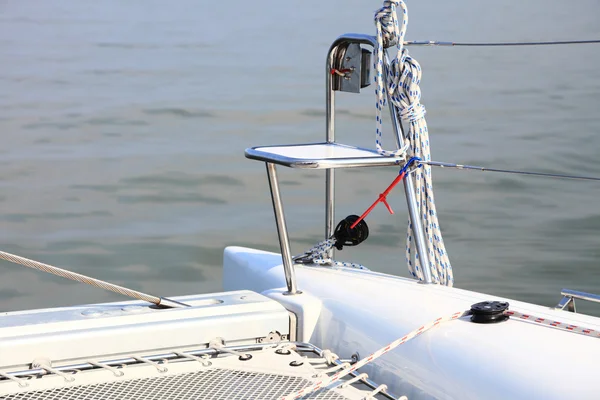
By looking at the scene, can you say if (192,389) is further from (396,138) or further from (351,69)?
(351,69)

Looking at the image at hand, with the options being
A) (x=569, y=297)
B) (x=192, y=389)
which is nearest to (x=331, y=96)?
(x=569, y=297)

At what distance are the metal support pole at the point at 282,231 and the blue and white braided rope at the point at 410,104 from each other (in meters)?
0.30

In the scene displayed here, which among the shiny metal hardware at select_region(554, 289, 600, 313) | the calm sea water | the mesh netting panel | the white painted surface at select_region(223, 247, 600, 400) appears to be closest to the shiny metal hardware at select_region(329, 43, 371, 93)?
the white painted surface at select_region(223, 247, 600, 400)

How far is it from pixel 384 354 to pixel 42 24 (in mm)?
11103

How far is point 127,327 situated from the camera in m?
2.13

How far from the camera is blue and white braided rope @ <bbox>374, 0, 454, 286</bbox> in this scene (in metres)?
2.49

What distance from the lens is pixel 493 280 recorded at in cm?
502

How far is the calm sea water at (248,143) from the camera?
5285 millimetres

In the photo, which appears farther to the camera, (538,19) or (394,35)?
(538,19)

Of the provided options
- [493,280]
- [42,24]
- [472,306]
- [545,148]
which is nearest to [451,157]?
[545,148]

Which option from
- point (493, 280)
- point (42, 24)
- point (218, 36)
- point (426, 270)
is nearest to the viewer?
point (426, 270)

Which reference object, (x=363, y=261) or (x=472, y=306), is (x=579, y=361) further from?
(x=363, y=261)

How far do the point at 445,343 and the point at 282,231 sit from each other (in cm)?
57

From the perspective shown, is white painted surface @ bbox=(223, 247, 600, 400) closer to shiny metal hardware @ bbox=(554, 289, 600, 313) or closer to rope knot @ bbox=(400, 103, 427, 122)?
shiny metal hardware @ bbox=(554, 289, 600, 313)
